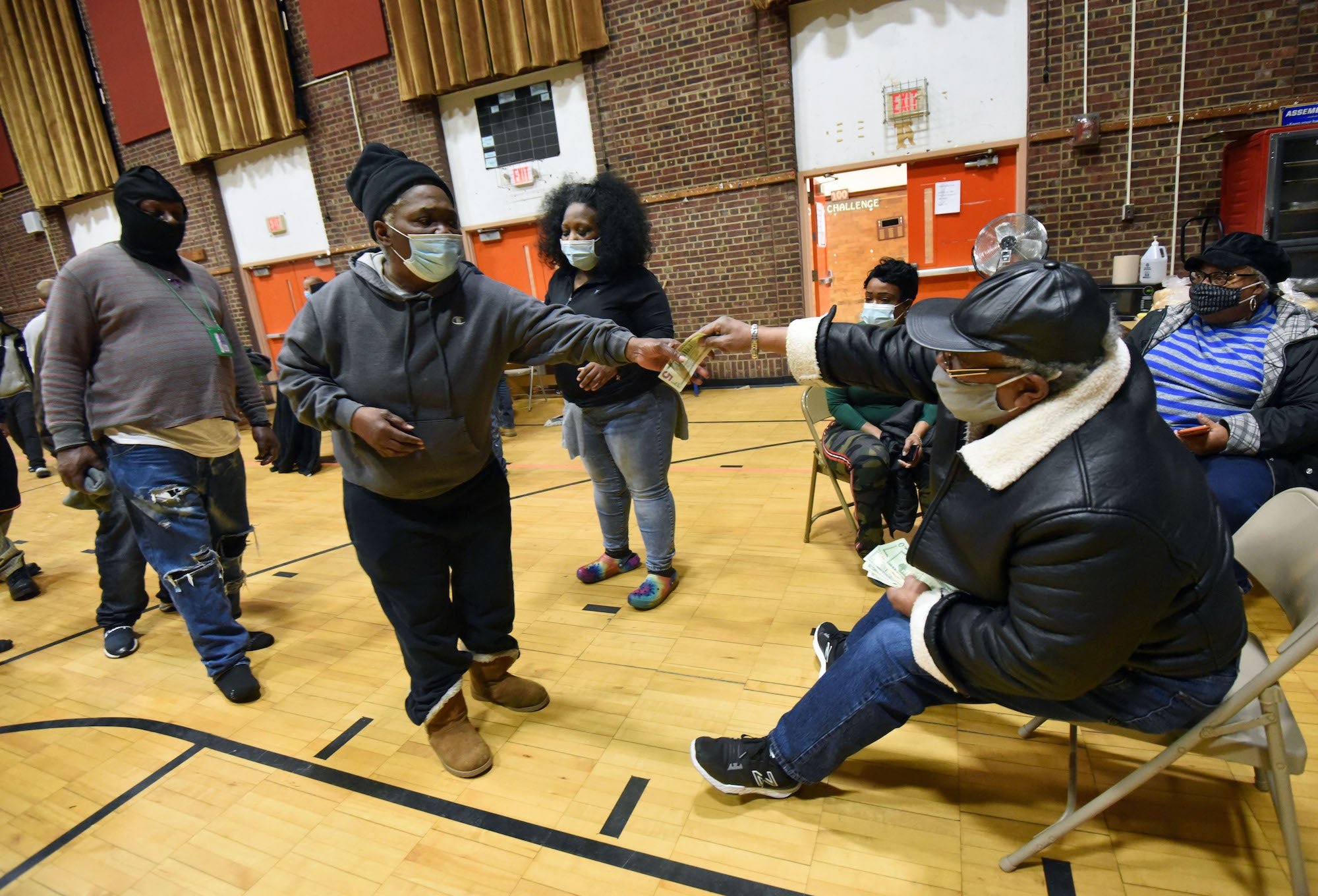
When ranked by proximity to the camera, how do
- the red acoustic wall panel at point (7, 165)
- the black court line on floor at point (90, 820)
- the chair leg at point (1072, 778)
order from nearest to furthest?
1. the chair leg at point (1072, 778)
2. the black court line on floor at point (90, 820)
3. the red acoustic wall panel at point (7, 165)

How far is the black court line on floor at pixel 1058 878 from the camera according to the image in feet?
4.39

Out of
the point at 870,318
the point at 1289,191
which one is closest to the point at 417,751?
the point at 870,318

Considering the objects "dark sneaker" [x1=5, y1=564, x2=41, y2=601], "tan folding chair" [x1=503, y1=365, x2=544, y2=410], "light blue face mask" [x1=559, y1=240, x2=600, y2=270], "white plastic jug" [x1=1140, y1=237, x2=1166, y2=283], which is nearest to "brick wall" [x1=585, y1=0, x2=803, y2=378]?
"tan folding chair" [x1=503, y1=365, x2=544, y2=410]

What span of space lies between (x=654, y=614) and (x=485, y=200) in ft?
20.7

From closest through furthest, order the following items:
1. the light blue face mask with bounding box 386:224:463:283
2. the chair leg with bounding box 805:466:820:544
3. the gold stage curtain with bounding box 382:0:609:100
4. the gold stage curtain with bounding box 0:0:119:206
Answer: the light blue face mask with bounding box 386:224:463:283 → the chair leg with bounding box 805:466:820:544 → the gold stage curtain with bounding box 382:0:609:100 → the gold stage curtain with bounding box 0:0:119:206

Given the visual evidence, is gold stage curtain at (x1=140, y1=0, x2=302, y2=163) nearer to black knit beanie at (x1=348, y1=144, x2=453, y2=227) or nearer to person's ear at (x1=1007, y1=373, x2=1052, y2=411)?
black knit beanie at (x1=348, y1=144, x2=453, y2=227)

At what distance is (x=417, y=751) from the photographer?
6.48ft

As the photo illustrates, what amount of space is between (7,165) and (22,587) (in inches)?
426

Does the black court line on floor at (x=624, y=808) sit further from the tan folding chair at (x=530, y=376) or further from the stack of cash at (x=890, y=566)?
the tan folding chair at (x=530, y=376)

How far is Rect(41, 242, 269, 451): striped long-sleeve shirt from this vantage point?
2.16 m

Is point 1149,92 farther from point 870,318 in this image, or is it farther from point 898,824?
point 898,824

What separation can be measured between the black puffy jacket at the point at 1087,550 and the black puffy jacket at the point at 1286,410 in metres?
1.32

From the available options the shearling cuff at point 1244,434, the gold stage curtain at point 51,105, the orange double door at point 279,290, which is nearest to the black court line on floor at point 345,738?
the shearling cuff at point 1244,434

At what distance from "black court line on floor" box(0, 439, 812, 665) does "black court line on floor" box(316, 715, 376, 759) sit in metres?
1.25
